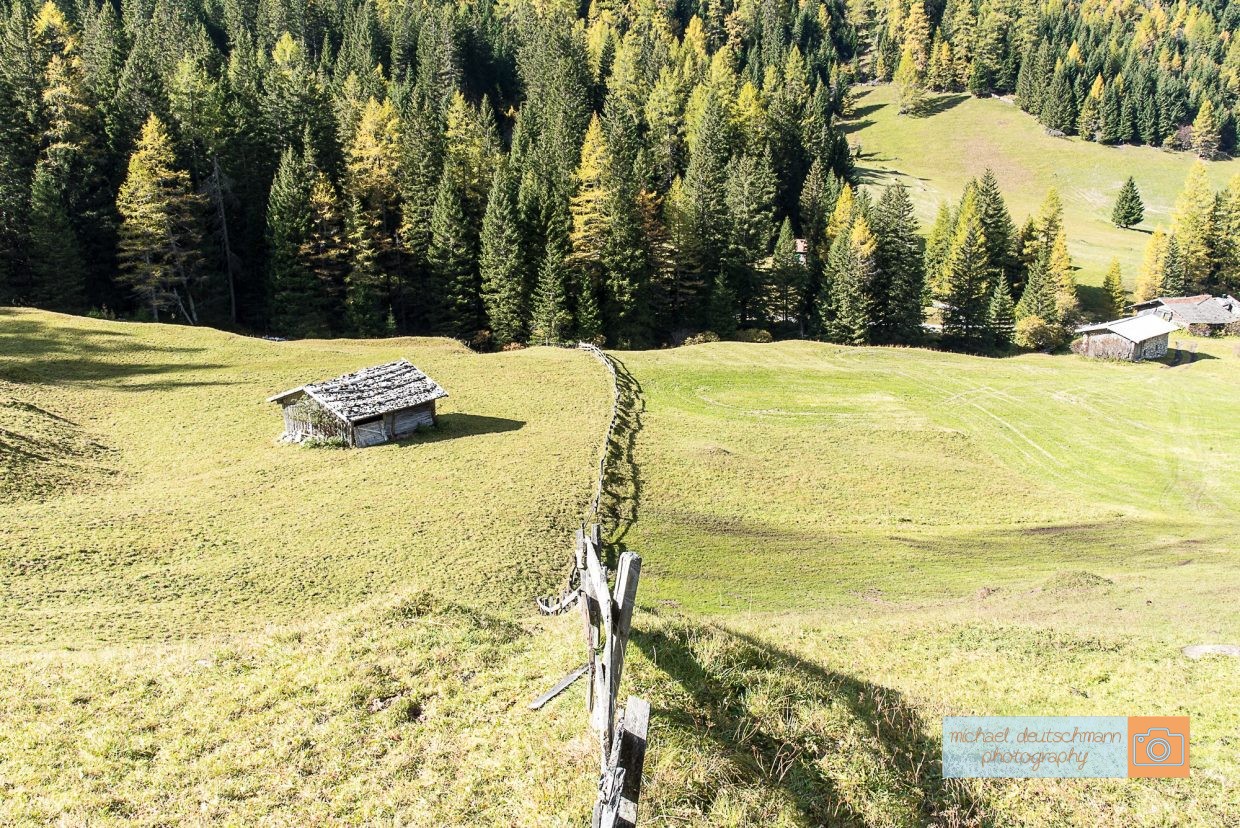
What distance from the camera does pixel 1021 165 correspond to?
158 metres

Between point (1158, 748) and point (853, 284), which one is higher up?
point (853, 284)

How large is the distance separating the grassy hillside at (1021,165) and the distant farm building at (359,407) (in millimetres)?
116454

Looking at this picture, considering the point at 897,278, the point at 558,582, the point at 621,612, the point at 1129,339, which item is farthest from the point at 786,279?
the point at 621,612

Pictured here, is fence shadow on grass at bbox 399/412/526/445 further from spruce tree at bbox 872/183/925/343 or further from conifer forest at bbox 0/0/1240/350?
spruce tree at bbox 872/183/925/343

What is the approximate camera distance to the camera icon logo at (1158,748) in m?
11.9

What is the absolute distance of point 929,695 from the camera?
14102mm

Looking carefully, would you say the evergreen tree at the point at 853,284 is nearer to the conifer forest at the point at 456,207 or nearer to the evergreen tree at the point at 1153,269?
the conifer forest at the point at 456,207

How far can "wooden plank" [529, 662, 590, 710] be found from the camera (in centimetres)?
1159

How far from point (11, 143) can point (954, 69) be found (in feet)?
672

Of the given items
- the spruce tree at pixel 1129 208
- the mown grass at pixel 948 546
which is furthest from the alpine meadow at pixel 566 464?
the spruce tree at pixel 1129 208

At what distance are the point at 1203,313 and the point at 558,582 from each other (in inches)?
4214

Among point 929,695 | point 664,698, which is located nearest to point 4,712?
point 664,698

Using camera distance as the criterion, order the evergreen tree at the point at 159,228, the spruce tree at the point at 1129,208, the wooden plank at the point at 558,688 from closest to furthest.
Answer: the wooden plank at the point at 558,688 → the evergreen tree at the point at 159,228 → the spruce tree at the point at 1129,208

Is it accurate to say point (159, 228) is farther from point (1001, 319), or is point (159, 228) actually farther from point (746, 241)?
point (1001, 319)
